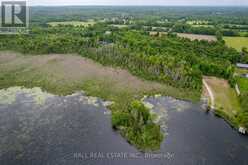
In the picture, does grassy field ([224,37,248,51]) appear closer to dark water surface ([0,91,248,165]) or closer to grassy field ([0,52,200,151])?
grassy field ([0,52,200,151])

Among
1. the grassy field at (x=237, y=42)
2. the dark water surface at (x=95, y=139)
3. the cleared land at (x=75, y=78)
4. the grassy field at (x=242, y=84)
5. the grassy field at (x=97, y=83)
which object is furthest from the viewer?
the grassy field at (x=237, y=42)

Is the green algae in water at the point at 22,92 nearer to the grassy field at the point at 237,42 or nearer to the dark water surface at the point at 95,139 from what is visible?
the dark water surface at the point at 95,139

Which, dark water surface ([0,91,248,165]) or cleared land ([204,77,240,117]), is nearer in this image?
dark water surface ([0,91,248,165])

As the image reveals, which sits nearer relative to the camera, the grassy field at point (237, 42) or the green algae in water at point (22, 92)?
the green algae in water at point (22, 92)

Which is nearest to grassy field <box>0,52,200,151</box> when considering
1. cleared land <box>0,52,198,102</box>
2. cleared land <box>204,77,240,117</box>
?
cleared land <box>0,52,198,102</box>

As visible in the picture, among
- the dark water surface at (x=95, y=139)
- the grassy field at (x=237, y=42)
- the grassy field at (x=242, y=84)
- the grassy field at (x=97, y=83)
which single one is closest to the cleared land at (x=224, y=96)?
the grassy field at (x=242, y=84)

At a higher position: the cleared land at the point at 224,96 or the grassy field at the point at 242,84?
the grassy field at the point at 242,84

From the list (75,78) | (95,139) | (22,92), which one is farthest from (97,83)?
(95,139)
